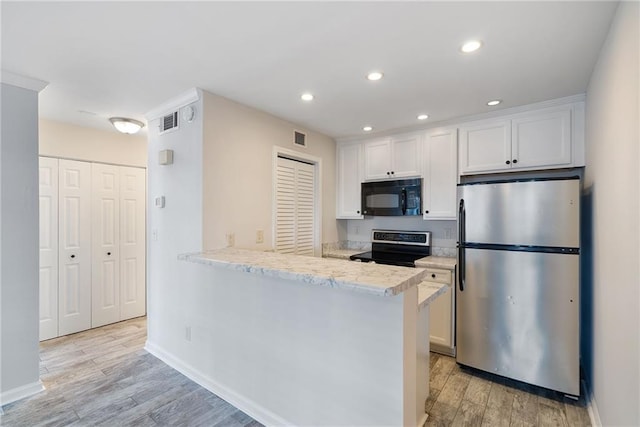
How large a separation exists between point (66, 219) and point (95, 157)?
82 cm

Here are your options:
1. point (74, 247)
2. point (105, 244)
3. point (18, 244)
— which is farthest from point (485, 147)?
point (74, 247)

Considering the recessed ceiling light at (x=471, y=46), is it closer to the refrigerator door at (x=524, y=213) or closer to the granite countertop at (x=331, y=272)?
the refrigerator door at (x=524, y=213)

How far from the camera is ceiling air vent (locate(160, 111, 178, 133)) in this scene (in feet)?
9.12

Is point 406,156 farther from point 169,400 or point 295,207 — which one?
point 169,400

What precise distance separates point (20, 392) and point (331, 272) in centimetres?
272

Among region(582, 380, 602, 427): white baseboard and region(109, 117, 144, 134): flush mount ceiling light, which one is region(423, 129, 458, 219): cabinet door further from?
region(109, 117, 144, 134): flush mount ceiling light

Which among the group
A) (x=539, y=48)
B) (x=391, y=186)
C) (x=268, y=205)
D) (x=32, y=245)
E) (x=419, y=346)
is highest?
(x=539, y=48)

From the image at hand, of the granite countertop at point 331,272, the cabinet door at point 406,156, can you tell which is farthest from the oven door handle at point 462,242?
the granite countertop at point 331,272

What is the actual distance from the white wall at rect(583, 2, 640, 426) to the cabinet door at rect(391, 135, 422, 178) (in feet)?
5.04

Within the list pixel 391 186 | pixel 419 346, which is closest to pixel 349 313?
pixel 419 346

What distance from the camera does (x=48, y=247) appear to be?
342 centimetres

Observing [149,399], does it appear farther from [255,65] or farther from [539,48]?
[539,48]

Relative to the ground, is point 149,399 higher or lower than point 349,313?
lower

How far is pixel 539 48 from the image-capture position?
6.07 ft
